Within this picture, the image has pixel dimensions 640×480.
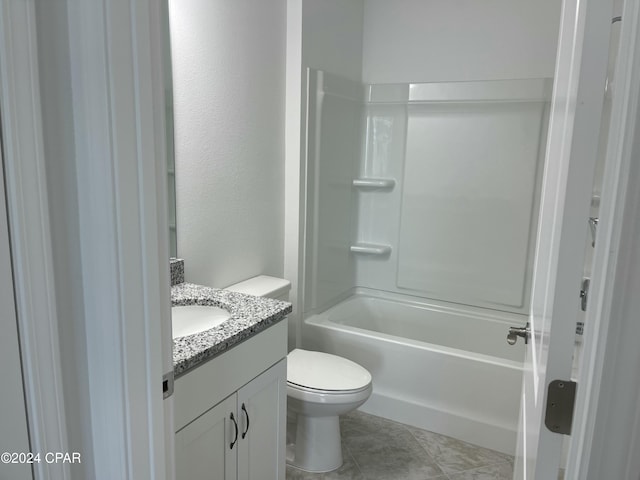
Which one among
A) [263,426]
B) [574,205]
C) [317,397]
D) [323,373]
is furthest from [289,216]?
[574,205]

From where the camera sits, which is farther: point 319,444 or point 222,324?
point 319,444

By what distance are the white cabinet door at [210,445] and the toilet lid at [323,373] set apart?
1.89 feet

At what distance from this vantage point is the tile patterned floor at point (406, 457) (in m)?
2.13

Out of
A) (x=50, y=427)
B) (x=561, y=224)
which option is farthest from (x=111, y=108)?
(x=561, y=224)

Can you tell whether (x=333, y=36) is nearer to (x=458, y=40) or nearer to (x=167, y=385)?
(x=458, y=40)

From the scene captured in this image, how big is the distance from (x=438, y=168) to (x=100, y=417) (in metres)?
2.60

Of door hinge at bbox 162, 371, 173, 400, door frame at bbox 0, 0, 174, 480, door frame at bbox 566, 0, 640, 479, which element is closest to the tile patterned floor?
door hinge at bbox 162, 371, 173, 400

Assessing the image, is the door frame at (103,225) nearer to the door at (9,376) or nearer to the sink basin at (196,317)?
the door at (9,376)

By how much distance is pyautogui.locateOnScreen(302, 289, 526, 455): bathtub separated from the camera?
92.4 inches

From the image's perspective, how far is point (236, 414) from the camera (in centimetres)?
150

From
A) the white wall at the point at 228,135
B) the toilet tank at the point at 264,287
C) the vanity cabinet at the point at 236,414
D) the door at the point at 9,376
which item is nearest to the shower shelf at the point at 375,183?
the white wall at the point at 228,135

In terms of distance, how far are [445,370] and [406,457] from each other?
467mm

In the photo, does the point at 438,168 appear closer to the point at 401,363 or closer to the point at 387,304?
the point at 387,304

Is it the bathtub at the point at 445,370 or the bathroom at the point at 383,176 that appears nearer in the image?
the bathroom at the point at 383,176
